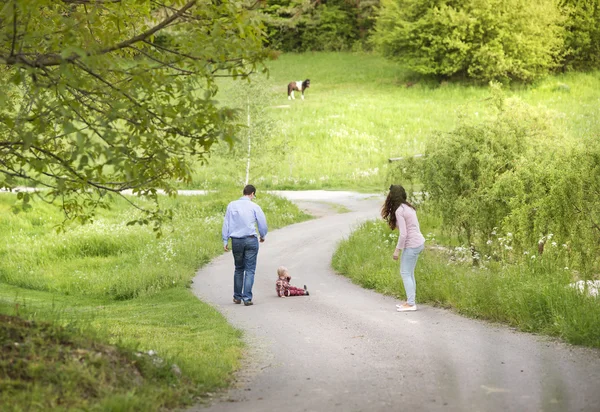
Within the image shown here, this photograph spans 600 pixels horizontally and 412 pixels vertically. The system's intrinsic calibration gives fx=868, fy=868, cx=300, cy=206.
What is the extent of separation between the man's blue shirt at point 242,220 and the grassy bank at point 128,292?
1.39 meters

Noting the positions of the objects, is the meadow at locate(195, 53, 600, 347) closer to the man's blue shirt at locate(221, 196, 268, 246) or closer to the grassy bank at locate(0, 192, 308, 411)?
the man's blue shirt at locate(221, 196, 268, 246)

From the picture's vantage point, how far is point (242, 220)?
1476cm

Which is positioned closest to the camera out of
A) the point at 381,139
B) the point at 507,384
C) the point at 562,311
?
the point at 507,384

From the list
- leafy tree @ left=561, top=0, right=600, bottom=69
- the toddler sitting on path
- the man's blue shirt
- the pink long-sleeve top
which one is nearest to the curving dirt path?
the toddler sitting on path

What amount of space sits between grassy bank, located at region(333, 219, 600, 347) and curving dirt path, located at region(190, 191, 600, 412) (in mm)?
322

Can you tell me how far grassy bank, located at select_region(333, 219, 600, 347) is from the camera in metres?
10.8

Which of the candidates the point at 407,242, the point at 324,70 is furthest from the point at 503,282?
the point at 324,70

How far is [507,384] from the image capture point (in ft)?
27.6

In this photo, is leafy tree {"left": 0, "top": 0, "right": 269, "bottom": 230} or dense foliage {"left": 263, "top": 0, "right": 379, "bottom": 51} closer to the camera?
leafy tree {"left": 0, "top": 0, "right": 269, "bottom": 230}

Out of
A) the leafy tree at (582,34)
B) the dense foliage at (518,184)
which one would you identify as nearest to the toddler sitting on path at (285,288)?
the dense foliage at (518,184)

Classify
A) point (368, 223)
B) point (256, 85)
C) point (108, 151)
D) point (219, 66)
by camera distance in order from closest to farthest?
point (108, 151) < point (219, 66) < point (368, 223) < point (256, 85)

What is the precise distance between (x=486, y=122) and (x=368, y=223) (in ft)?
17.5

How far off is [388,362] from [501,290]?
3.45 metres

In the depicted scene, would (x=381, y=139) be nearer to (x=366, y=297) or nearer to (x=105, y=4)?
(x=366, y=297)
